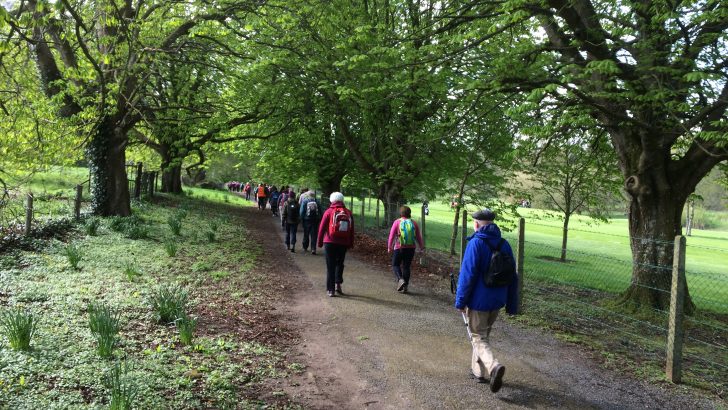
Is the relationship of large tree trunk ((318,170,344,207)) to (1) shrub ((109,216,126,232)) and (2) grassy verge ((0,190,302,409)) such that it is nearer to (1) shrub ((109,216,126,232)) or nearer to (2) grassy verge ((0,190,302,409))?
(1) shrub ((109,216,126,232))

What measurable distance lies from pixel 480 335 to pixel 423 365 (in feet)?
2.71

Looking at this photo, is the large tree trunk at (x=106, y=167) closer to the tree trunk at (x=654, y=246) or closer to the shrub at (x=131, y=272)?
the shrub at (x=131, y=272)

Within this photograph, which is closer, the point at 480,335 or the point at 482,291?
the point at 482,291

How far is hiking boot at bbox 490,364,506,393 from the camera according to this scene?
445cm

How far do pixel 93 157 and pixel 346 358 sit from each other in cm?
1259

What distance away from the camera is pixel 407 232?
8.91 metres

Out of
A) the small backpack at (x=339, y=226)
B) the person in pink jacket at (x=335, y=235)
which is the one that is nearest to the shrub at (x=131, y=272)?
the person in pink jacket at (x=335, y=235)

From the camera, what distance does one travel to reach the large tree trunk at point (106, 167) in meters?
14.5

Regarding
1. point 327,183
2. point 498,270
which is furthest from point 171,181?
point 498,270

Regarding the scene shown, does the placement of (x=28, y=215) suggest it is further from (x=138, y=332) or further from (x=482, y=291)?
(x=482, y=291)

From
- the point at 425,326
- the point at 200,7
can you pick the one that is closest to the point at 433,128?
the point at 200,7

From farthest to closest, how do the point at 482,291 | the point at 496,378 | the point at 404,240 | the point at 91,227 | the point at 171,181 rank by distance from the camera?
1. the point at 171,181
2. the point at 91,227
3. the point at 404,240
4. the point at 482,291
5. the point at 496,378

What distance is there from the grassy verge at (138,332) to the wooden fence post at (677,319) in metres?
4.23

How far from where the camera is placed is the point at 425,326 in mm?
6875
